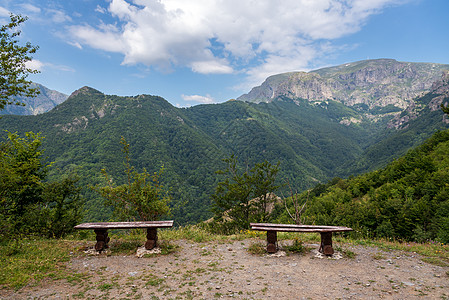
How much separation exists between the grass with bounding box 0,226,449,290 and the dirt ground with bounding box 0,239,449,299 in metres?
0.30

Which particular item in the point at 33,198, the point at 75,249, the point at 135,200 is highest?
the point at 33,198

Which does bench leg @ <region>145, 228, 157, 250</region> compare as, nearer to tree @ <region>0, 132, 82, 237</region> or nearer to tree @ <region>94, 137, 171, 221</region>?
tree @ <region>94, 137, 171, 221</region>

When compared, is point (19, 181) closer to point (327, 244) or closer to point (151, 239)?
point (151, 239)

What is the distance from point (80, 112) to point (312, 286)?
697 ft

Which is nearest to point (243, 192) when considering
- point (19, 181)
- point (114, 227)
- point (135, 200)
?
point (135, 200)

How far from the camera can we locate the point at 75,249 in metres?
7.64

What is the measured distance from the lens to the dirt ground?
4723 mm

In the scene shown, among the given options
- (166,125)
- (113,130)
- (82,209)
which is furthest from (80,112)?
(82,209)

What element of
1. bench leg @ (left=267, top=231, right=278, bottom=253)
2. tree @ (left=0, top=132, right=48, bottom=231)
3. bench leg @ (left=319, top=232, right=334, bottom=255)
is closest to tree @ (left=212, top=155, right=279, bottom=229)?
bench leg @ (left=267, top=231, right=278, bottom=253)

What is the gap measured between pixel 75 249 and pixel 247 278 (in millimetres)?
6207

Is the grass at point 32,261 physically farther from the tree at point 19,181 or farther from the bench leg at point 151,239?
the bench leg at point 151,239

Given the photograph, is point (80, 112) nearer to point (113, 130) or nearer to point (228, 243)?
point (113, 130)

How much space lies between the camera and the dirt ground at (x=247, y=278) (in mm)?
4723

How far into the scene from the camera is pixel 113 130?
6220 inches
